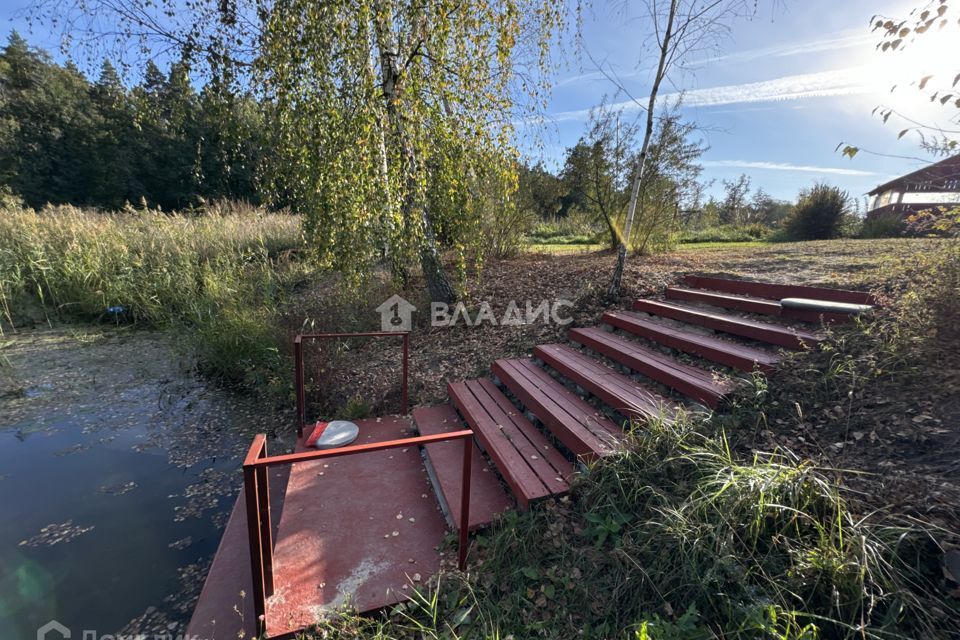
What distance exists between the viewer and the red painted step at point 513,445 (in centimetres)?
228

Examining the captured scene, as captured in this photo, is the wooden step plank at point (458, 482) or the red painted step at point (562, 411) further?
the red painted step at point (562, 411)

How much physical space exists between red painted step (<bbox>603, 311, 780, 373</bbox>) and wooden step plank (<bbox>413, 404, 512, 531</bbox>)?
6.34ft

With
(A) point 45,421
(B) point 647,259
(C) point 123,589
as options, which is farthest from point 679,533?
(B) point 647,259

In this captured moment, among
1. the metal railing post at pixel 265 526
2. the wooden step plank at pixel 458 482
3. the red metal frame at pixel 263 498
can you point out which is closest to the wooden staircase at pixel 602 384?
the wooden step plank at pixel 458 482

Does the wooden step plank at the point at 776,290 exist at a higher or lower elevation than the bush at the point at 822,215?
lower

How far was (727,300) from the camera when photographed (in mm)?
3834

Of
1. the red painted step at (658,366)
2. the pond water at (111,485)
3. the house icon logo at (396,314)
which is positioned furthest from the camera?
the house icon logo at (396,314)

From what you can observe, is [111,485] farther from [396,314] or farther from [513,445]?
[396,314]

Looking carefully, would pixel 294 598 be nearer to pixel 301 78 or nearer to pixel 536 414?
pixel 536 414

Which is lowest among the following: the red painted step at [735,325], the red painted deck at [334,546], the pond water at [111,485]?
the pond water at [111,485]

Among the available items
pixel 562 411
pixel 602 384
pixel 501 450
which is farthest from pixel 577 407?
pixel 501 450

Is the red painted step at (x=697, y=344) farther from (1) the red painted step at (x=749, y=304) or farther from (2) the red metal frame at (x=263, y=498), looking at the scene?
(2) the red metal frame at (x=263, y=498)

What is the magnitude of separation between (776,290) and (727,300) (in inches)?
17.7

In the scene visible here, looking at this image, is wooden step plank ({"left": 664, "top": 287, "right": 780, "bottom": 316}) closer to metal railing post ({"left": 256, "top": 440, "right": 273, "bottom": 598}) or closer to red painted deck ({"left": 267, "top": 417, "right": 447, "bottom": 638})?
red painted deck ({"left": 267, "top": 417, "right": 447, "bottom": 638})
